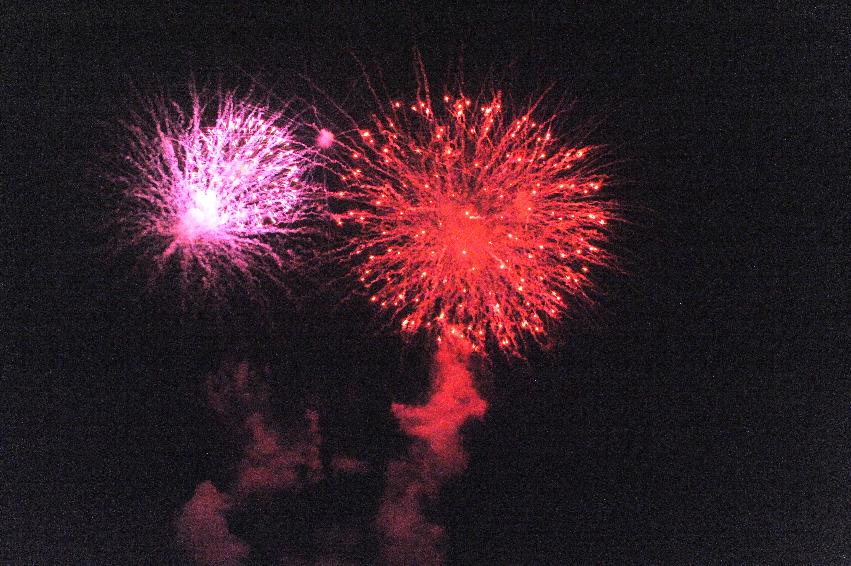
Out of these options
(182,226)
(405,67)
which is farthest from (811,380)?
(182,226)

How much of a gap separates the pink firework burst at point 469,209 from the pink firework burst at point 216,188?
18.5 inches

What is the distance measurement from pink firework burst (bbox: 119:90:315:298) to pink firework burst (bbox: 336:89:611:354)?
471 mm

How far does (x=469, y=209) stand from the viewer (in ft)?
9.88

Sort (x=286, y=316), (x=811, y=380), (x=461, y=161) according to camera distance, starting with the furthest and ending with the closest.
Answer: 1. (x=811, y=380)
2. (x=286, y=316)
3. (x=461, y=161)

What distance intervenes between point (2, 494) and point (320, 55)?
439cm

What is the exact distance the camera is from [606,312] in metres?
3.29

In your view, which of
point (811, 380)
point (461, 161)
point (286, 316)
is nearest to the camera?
point (461, 161)

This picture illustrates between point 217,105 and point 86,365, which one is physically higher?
point 217,105

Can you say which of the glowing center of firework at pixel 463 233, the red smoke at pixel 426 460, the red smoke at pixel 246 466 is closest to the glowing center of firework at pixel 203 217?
the red smoke at pixel 246 466

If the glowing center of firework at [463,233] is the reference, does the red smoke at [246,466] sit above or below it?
below

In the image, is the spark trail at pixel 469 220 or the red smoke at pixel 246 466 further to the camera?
the red smoke at pixel 246 466

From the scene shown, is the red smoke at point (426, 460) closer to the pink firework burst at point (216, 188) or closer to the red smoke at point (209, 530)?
the red smoke at point (209, 530)

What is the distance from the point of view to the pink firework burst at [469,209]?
9.87 feet

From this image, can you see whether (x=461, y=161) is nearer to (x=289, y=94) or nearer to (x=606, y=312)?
(x=289, y=94)
